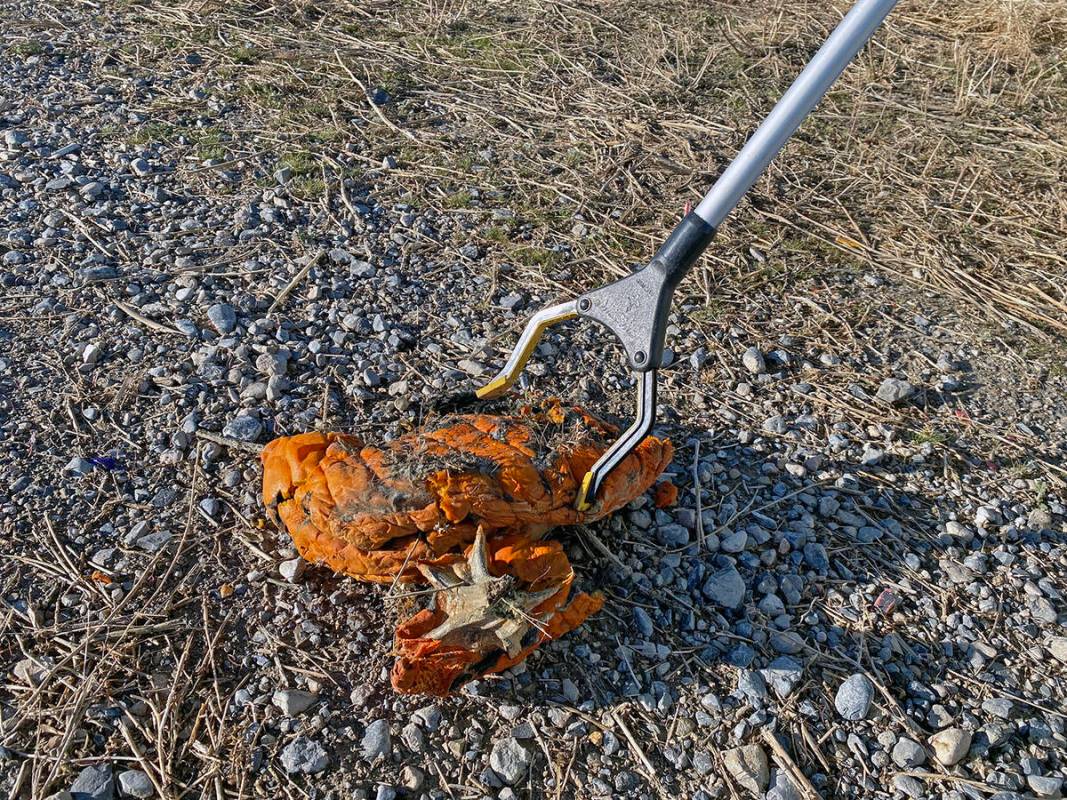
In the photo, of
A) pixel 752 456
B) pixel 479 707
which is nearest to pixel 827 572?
Result: pixel 752 456

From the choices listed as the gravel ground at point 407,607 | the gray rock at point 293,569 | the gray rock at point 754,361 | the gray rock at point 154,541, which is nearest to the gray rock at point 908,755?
the gravel ground at point 407,607

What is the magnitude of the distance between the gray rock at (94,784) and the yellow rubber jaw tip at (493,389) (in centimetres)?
150

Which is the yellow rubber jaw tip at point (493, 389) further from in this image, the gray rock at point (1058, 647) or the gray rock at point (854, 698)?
the gray rock at point (1058, 647)

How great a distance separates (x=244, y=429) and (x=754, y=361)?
198cm

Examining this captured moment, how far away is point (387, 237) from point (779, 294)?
181 centimetres

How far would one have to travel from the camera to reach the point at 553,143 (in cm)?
492

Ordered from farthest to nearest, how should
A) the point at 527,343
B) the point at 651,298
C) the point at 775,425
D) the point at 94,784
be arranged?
the point at 775,425 → the point at 527,343 → the point at 651,298 → the point at 94,784

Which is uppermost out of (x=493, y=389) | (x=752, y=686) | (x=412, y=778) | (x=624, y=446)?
(x=624, y=446)

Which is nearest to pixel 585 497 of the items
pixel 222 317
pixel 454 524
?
pixel 454 524

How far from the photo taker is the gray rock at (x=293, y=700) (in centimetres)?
241

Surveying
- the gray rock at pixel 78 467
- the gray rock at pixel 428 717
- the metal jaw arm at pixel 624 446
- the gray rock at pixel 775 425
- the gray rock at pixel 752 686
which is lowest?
the gray rock at pixel 78 467

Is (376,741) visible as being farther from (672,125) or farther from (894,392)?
(672,125)

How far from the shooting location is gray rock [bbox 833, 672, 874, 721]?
8.33 ft

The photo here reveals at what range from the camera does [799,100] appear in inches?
100
